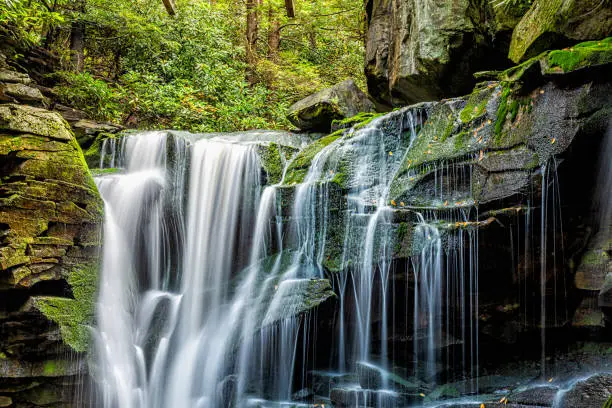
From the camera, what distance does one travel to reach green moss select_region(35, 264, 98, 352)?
6.12 m

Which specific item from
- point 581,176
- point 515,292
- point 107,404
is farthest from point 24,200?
point 581,176

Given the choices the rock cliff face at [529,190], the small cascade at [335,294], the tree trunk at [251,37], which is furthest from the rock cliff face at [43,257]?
the tree trunk at [251,37]

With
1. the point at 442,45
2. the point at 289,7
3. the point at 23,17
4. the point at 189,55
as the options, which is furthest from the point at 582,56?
the point at 189,55

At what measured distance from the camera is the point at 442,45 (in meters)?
9.52

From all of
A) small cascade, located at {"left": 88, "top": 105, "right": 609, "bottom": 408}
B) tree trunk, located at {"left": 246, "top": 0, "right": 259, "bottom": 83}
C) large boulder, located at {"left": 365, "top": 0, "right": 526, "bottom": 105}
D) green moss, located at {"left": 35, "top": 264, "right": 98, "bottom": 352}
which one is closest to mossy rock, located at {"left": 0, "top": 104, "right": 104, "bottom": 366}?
green moss, located at {"left": 35, "top": 264, "right": 98, "bottom": 352}

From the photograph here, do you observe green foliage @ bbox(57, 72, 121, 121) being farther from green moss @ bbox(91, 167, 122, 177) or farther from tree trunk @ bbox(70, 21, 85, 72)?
green moss @ bbox(91, 167, 122, 177)

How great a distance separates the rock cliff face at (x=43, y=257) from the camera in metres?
6.00

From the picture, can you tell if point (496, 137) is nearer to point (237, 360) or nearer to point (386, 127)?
point (386, 127)

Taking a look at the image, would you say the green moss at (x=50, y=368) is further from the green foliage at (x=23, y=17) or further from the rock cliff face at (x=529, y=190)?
the green foliage at (x=23, y=17)

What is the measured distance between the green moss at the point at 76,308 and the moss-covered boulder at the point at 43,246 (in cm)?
1

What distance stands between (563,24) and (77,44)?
1288cm

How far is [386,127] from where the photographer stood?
28.2ft

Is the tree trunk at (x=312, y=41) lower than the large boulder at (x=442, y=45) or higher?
higher

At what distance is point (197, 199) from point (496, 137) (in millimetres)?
5727
